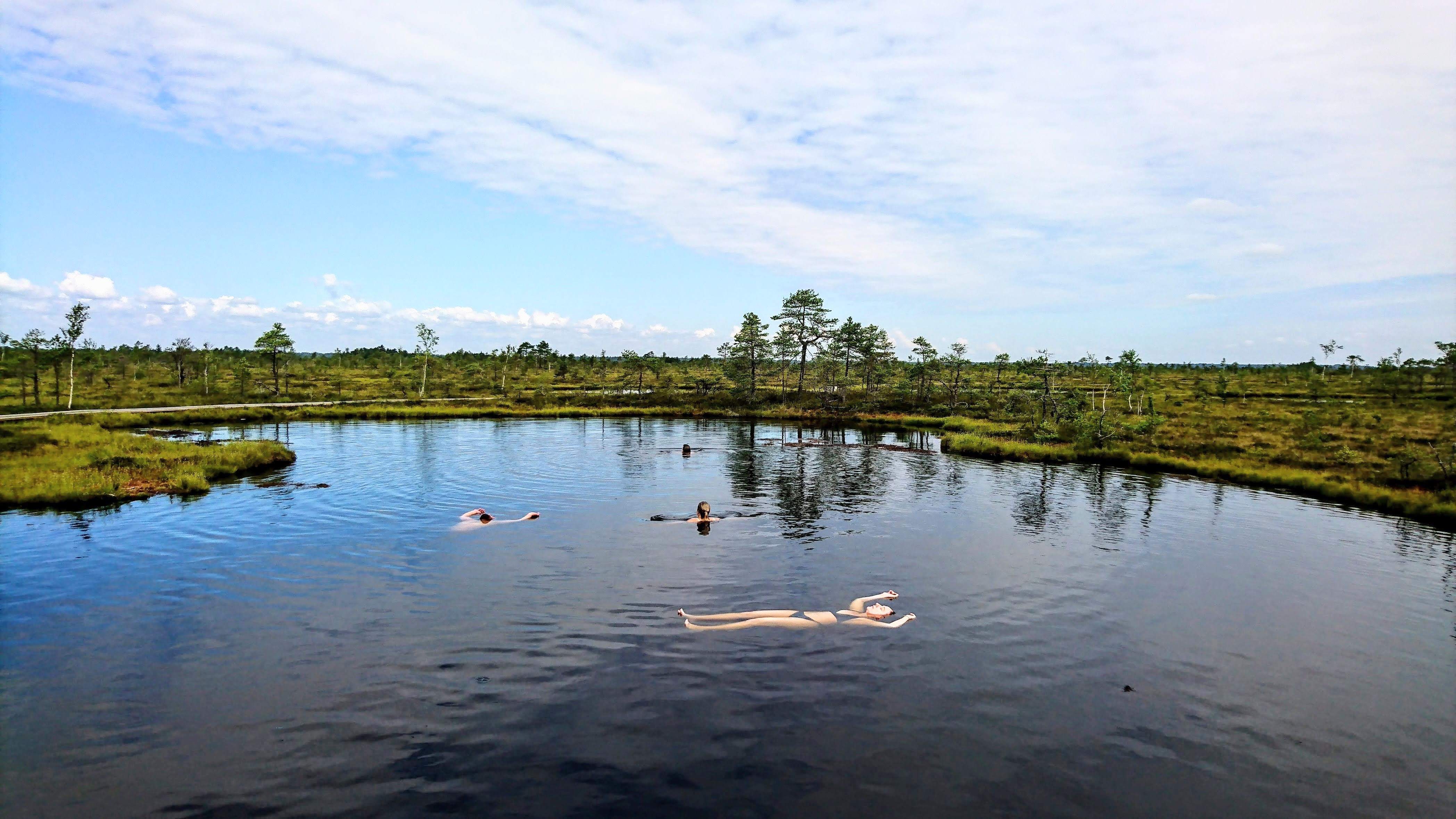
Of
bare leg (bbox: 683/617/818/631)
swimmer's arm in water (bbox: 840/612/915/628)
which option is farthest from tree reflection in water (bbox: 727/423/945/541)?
bare leg (bbox: 683/617/818/631)

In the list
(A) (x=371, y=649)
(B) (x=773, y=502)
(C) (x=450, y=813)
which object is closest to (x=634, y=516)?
(B) (x=773, y=502)

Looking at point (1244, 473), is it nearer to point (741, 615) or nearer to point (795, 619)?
point (795, 619)

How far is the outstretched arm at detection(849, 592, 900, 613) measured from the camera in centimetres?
1658

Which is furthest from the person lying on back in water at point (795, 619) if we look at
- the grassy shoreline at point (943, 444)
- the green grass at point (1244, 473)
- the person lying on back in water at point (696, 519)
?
the green grass at point (1244, 473)

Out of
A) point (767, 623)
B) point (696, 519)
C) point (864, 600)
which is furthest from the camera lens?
point (696, 519)

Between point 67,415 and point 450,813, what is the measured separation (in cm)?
5944

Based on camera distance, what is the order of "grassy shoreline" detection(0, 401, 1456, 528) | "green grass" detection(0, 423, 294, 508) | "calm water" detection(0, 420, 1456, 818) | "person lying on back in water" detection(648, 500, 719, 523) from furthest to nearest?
"grassy shoreline" detection(0, 401, 1456, 528), "green grass" detection(0, 423, 294, 508), "person lying on back in water" detection(648, 500, 719, 523), "calm water" detection(0, 420, 1456, 818)

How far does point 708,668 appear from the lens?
44.0ft

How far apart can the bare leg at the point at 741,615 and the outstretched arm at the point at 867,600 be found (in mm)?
1578

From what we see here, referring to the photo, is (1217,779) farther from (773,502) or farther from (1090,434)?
(1090,434)

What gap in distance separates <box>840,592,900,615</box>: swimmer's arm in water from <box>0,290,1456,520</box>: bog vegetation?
29355 mm

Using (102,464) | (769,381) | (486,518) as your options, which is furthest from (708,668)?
(769,381)

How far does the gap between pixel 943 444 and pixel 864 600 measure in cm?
3900

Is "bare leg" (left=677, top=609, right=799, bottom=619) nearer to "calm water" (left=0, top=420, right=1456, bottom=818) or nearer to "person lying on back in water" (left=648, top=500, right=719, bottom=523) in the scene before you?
"calm water" (left=0, top=420, right=1456, bottom=818)
